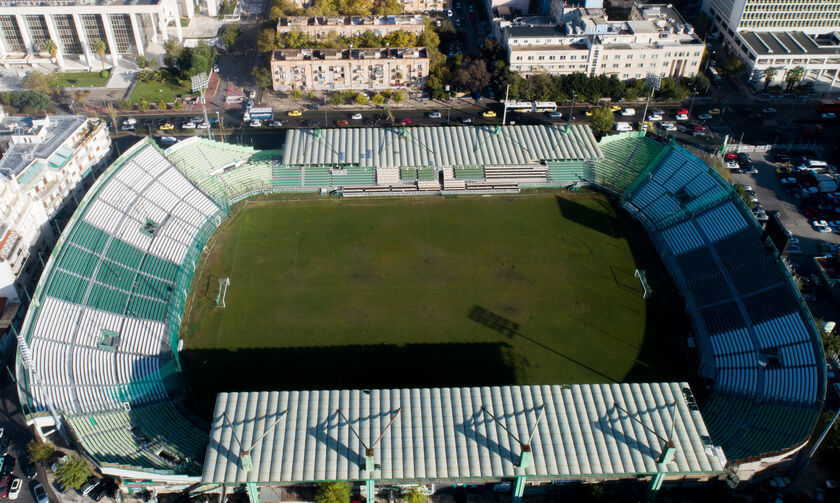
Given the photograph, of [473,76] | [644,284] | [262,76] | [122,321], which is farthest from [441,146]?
[122,321]

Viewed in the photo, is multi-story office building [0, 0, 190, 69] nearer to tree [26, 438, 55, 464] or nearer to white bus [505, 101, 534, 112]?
white bus [505, 101, 534, 112]

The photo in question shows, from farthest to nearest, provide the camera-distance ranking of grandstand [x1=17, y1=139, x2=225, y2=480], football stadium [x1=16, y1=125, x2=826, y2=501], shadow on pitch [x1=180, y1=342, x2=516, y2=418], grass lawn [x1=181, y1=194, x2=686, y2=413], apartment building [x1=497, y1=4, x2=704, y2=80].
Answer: apartment building [x1=497, y1=4, x2=704, y2=80]
grass lawn [x1=181, y1=194, x2=686, y2=413]
shadow on pitch [x1=180, y1=342, x2=516, y2=418]
grandstand [x1=17, y1=139, x2=225, y2=480]
football stadium [x1=16, y1=125, x2=826, y2=501]

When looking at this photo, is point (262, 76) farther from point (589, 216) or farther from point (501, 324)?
point (501, 324)

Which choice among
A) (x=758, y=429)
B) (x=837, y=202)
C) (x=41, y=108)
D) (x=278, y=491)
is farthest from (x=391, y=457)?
(x=41, y=108)

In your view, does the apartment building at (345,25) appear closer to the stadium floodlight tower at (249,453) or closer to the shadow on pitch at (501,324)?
the shadow on pitch at (501,324)

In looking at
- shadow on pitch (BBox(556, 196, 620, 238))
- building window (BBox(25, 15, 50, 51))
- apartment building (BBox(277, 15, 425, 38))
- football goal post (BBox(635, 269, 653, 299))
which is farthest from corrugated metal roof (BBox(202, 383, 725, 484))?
building window (BBox(25, 15, 50, 51))

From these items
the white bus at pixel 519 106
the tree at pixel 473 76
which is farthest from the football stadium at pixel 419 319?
the tree at pixel 473 76
